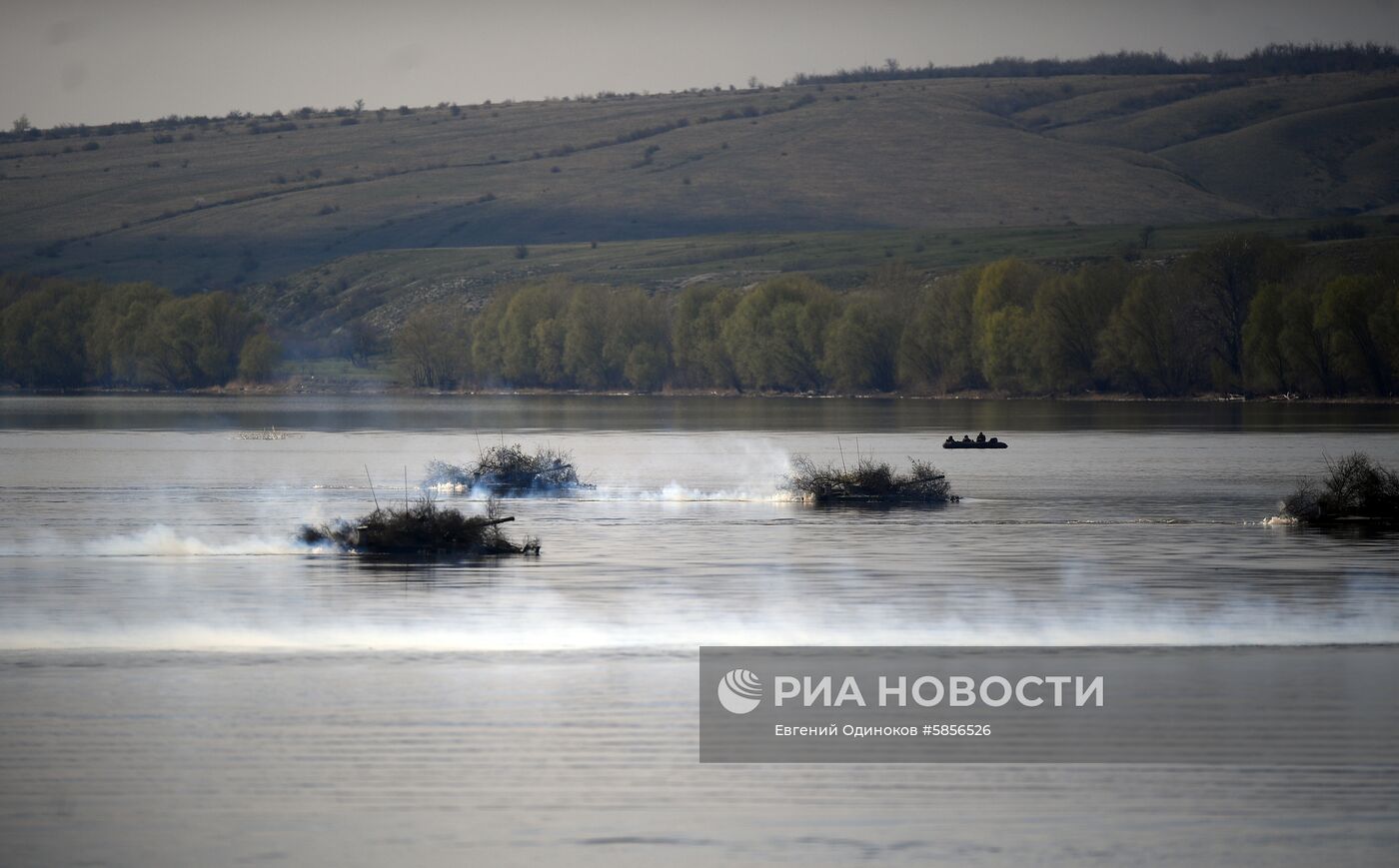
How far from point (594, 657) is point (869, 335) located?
11997 cm

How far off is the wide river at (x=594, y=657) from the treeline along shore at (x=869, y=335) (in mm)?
68016

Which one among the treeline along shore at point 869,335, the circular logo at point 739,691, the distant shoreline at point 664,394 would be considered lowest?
the circular logo at point 739,691

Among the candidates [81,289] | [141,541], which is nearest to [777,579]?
[141,541]

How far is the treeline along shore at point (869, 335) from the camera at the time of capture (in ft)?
391

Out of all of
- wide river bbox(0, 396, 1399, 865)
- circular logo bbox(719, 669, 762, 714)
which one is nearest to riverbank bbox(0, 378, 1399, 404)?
wide river bbox(0, 396, 1399, 865)

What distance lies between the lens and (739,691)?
64.0ft

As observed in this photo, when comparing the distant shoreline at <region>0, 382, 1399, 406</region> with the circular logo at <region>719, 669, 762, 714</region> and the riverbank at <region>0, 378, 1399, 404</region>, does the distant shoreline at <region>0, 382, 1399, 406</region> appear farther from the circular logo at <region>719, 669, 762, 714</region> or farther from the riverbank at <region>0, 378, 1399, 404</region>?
the circular logo at <region>719, 669, 762, 714</region>

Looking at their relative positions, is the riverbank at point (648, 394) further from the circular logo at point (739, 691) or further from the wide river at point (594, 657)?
the circular logo at point (739, 691)

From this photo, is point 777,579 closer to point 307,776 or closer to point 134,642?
point 134,642

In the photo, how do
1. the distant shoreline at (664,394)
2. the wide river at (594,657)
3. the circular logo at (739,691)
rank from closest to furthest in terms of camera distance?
the wide river at (594,657) → the circular logo at (739,691) → the distant shoreline at (664,394)

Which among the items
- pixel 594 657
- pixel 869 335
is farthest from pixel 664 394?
pixel 594 657

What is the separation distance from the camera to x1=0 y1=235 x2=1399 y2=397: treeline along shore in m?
119

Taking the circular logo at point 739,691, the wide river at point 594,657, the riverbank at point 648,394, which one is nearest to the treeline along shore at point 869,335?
the riverbank at point 648,394

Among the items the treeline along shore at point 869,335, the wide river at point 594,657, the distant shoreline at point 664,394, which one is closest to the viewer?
the wide river at point 594,657
